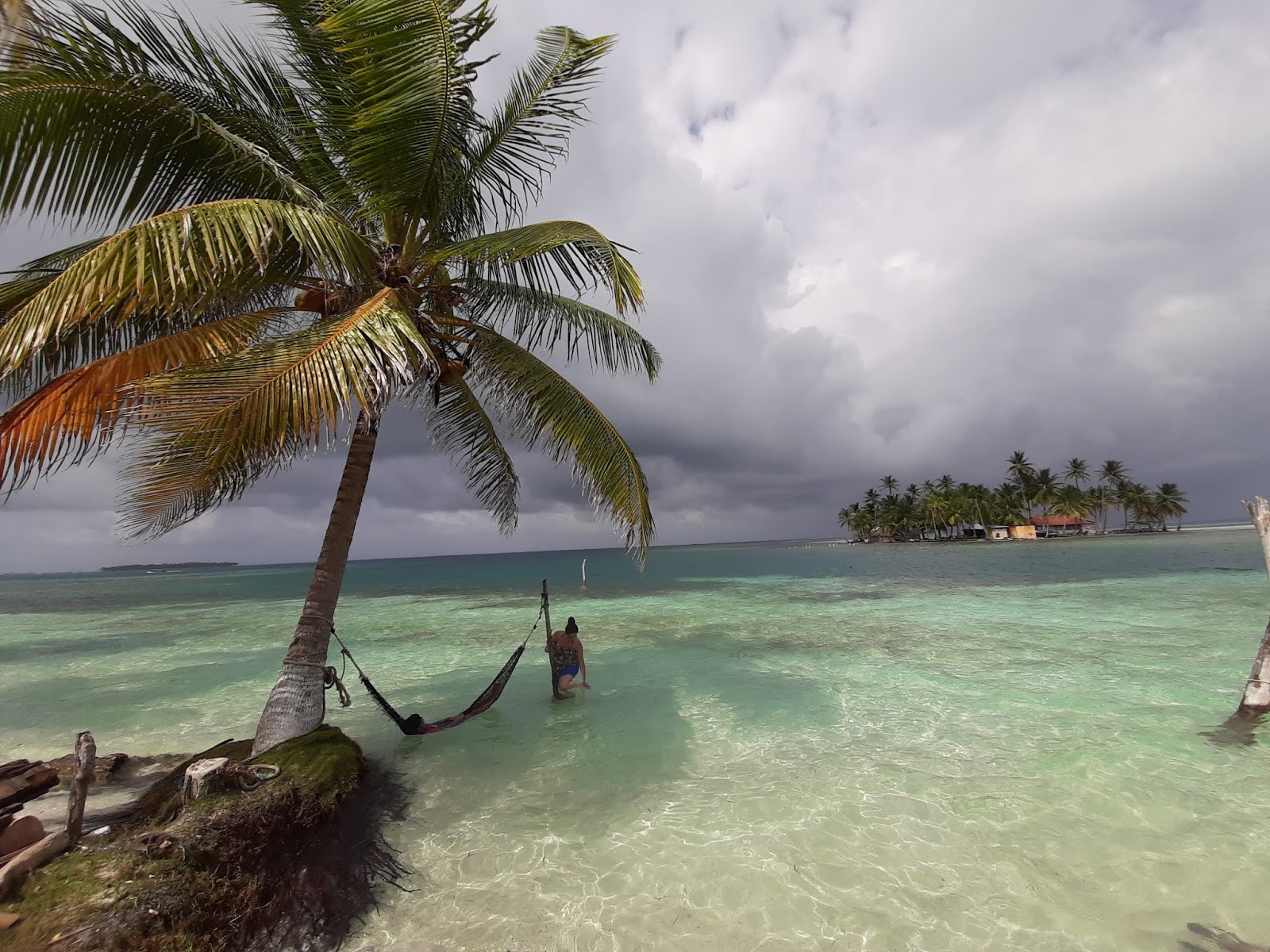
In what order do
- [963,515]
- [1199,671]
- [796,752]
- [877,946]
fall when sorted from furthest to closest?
[963,515] → [1199,671] → [796,752] → [877,946]

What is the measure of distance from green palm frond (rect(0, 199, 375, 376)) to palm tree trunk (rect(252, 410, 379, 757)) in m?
1.30

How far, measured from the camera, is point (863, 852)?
144 inches

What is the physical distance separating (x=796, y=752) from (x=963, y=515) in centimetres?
7549

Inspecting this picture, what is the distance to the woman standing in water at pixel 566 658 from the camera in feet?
24.9

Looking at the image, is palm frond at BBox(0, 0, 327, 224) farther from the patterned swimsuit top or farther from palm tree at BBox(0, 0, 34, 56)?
the patterned swimsuit top

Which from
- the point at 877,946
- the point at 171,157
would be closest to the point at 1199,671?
the point at 877,946

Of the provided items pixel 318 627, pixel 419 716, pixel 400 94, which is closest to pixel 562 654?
pixel 419 716

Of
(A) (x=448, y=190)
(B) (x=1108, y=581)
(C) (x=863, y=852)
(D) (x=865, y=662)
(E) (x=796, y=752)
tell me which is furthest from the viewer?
(B) (x=1108, y=581)

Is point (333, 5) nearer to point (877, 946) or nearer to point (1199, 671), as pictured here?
point (877, 946)

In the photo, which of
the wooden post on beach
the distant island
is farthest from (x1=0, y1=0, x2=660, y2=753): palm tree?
the distant island

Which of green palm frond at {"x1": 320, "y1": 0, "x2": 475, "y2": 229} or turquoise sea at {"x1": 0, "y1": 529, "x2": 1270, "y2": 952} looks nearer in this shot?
turquoise sea at {"x1": 0, "y1": 529, "x2": 1270, "y2": 952}

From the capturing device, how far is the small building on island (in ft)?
224

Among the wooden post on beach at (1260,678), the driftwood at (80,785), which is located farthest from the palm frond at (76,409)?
the wooden post on beach at (1260,678)

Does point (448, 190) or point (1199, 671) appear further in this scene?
point (1199, 671)
